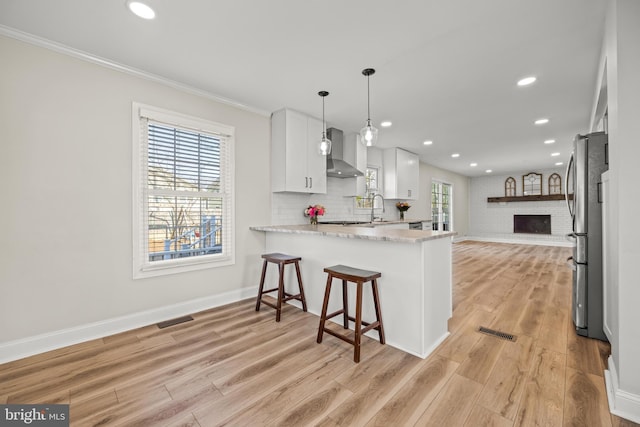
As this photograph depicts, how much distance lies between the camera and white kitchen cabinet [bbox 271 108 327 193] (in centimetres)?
371

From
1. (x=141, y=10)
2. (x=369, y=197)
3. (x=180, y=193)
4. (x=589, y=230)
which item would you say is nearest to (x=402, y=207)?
(x=369, y=197)

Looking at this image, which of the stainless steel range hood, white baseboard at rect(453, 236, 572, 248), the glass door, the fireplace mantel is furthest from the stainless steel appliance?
the fireplace mantel

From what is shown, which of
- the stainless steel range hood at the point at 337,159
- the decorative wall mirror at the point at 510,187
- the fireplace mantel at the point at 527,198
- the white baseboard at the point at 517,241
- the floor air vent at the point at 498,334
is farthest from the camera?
the decorative wall mirror at the point at 510,187

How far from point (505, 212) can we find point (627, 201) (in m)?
10.1

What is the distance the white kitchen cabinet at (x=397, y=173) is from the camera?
5.98 meters

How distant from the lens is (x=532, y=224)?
9.66 metres

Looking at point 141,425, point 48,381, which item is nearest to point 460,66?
point 141,425

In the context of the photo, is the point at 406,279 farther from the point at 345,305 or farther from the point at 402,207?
the point at 402,207

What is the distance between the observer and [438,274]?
7.73ft

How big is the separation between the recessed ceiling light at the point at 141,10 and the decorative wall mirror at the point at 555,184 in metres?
11.5

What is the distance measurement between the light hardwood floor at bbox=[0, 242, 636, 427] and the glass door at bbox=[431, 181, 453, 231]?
5898mm

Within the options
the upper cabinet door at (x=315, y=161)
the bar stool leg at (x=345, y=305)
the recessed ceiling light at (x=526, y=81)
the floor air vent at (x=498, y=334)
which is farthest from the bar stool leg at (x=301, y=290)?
the recessed ceiling light at (x=526, y=81)

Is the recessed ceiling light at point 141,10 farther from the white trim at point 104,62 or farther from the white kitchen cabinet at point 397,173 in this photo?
the white kitchen cabinet at point 397,173

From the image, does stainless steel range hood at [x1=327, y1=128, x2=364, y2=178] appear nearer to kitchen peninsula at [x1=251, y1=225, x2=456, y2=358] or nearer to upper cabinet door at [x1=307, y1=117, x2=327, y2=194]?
upper cabinet door at [x1=307, y1=117, x2=327, y2=194]
